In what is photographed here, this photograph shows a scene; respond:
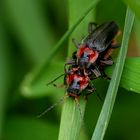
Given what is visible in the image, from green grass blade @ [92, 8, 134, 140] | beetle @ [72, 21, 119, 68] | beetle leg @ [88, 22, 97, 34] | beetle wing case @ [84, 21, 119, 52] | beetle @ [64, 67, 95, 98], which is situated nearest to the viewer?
green grass blade @ [92, 8, 134, 140]

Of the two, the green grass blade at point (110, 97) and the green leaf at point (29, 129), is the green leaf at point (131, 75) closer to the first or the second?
the green grass blade at point (110, 97)

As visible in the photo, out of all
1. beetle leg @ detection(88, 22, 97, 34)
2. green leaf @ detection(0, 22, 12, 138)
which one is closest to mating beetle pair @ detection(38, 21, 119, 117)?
beetle leg @ detection(88, 22, 97, 34)

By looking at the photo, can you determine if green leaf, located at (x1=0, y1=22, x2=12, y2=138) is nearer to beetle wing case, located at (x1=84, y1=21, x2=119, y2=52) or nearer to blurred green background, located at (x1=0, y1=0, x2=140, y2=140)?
blurred green background, located at (x1=0, y1=0, x2=140, y2=140)

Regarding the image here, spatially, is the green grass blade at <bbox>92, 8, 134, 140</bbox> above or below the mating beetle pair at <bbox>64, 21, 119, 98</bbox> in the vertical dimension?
above

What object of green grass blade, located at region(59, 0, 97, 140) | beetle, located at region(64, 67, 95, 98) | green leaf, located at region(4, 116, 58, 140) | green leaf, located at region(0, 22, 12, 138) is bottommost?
green leaf, located at region(4, 116, 58, 140)

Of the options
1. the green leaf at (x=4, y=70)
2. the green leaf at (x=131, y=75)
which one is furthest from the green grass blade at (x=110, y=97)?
the green leaf at (x=4, y=70)

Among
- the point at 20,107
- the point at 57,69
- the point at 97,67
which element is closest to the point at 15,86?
the point at 20,107

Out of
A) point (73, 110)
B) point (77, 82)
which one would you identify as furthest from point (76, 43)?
point (73, 110)

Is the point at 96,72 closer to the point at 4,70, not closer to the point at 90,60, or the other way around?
the point at 90,60
